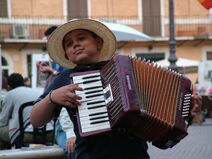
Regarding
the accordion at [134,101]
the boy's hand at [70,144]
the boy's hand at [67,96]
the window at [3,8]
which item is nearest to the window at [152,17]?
the window at [3,8]

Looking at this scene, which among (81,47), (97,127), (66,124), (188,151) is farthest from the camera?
(188,151)

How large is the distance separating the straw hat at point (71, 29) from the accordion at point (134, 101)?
Result: 0.37m

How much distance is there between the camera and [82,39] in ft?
10.6

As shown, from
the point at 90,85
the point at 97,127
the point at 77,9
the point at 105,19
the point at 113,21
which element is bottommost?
the point at 113,21

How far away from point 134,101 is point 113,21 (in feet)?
80.9

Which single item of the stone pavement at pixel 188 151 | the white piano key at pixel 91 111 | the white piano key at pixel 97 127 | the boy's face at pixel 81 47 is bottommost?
the stone pavement at pixel 188 151

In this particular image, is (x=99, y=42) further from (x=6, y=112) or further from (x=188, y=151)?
(x=188, y=151)

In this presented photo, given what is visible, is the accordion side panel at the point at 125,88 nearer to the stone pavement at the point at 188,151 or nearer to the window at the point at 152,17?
the stone pavement at the point at 188,151

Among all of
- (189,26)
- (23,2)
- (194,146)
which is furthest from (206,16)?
(194,146)

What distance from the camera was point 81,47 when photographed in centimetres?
318

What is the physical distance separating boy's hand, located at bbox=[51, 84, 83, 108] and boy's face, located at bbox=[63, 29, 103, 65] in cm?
26

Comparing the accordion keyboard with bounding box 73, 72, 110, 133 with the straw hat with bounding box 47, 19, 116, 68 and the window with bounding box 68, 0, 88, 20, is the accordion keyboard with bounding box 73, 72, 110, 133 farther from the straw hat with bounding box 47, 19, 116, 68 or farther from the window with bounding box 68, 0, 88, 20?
the window with bounding box 68, 0, 88, 20

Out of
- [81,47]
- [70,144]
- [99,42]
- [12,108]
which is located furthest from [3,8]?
[81,47]

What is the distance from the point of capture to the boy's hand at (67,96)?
9.53 feet
